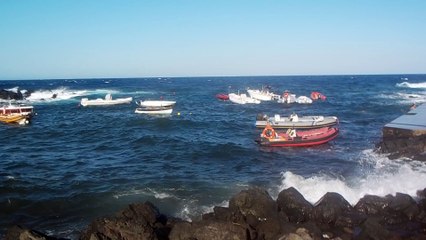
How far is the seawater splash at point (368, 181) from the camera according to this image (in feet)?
62.4

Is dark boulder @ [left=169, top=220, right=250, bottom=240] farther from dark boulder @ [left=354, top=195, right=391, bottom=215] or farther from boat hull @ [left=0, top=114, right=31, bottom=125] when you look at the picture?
boat hull @ [left=0, top=114, right=31, bottom=125]

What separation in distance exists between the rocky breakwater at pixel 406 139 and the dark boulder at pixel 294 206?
1420 cm

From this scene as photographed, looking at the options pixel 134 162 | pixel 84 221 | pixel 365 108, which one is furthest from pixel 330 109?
pixel 84 221

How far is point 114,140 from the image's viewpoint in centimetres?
3609

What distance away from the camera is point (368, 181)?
2112cm

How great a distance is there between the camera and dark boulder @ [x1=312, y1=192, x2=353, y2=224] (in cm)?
1452

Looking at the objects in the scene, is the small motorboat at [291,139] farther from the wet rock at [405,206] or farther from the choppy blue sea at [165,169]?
the wet rock at [405,206]

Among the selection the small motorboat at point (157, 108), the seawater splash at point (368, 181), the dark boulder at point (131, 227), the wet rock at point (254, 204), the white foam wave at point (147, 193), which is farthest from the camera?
the small motorboat at point (157, 108)

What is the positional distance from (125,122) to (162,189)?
27.7 m

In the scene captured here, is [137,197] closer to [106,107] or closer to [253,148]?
[253,148]

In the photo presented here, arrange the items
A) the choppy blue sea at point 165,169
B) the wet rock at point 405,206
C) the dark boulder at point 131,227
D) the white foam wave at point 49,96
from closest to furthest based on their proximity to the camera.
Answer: the dark boulder at point 131,227
the wet rock at point 405,206
the choppy blue sea at point 165,169
the white foam wave at point 49,96

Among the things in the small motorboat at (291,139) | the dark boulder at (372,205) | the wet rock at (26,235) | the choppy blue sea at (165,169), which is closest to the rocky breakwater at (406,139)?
the choppy blue sea at (165,169)

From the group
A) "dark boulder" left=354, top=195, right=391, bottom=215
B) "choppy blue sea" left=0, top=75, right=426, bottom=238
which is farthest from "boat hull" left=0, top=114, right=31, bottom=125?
"dark boulder" left=354, top=195, right=391, bottom=215

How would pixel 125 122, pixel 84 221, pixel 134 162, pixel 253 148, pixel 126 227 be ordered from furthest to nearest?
pixel 125 122 < pixel 253 148 < pixel 134 162 < pixel 84 221 < pixel 126 227
